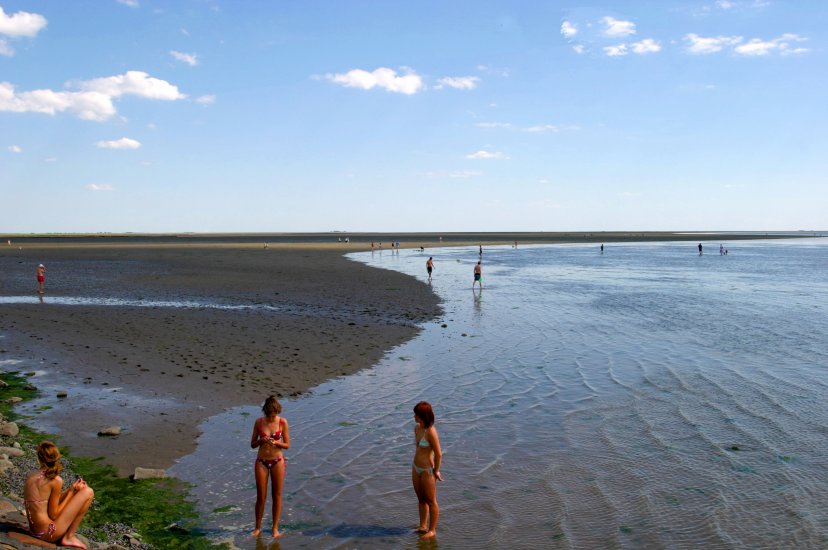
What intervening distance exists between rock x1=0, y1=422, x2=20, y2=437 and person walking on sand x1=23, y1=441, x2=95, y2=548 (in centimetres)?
503

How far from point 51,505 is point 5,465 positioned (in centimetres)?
319

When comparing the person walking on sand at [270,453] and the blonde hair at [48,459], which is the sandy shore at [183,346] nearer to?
the blonde hair at [48,459]

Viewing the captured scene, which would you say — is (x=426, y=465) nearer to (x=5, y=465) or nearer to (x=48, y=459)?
(x=48, y=459)

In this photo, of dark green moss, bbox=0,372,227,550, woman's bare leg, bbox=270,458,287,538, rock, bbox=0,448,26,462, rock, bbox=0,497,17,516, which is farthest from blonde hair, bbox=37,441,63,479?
rock, bbox=0,448,26,462

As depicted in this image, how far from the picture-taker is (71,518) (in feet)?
22.0

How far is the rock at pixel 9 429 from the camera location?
10.7m

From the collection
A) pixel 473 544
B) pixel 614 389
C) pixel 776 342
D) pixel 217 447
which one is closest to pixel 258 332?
pixel 217 447

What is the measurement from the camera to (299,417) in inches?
503

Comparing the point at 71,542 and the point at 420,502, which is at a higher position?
the point at 71,542

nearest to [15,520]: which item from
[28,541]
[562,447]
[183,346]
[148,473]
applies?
[28,541]

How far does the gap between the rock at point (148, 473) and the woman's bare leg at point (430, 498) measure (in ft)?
15.1

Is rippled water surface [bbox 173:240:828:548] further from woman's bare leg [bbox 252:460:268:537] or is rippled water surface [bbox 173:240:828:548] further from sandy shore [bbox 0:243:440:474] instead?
sandy shore [bbox 0:243:440:474]

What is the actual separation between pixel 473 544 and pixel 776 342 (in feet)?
60.9

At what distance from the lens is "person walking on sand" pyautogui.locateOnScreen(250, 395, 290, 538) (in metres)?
7.69
